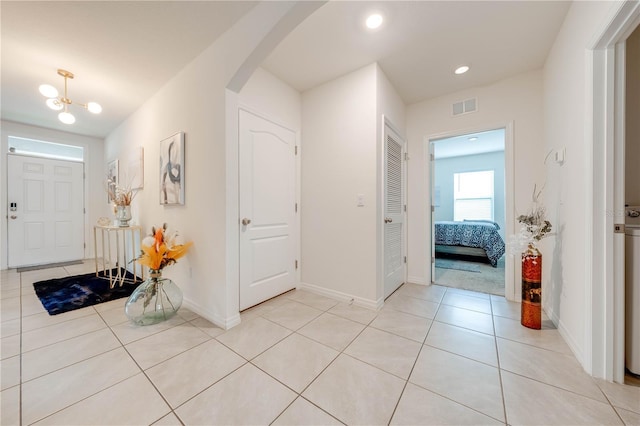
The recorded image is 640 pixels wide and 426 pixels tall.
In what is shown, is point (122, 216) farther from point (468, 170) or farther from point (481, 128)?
point (468, 170)

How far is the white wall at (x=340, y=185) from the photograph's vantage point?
2.39 metres

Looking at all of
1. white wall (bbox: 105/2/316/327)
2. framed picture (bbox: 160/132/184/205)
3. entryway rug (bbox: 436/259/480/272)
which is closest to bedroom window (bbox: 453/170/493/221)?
entryway rug (bbox: 436/259/480/272)

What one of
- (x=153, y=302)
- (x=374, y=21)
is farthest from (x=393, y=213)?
(x=153, y=302)

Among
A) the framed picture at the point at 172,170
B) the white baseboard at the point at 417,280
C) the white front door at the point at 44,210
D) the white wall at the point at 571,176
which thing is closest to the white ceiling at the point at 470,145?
the white wall at the point at 571,176

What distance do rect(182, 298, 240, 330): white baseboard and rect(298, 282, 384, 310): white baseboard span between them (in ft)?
3.26

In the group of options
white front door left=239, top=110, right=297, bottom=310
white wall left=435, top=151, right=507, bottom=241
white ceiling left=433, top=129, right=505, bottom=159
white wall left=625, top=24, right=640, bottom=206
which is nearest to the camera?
white wall left=625, top=24, right=640, bottom=206

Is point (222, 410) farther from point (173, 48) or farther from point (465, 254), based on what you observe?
point (465, 254)

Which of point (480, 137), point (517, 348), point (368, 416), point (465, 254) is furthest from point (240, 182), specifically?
point (480, 137)

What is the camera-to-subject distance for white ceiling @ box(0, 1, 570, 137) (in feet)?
5.76

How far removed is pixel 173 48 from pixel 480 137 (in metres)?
5.71

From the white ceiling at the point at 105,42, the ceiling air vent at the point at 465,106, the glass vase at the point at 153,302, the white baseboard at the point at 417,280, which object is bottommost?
the white baseboard at the point at 417,280

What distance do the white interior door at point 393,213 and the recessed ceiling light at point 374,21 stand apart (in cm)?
97

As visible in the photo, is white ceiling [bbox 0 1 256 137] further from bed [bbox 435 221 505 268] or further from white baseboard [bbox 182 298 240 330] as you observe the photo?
bed [bbox 435 221 505 268]

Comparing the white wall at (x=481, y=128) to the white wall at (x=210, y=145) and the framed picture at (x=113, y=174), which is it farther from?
the framed picture at (x=113, y=174)
